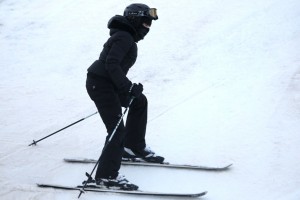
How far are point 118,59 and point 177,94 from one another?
10.8ft

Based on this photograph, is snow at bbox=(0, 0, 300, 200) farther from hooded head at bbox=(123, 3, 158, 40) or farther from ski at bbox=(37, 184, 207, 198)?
hooded head at bbox=(123, 3, 158, 40)

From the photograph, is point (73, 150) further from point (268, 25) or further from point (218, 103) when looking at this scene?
point (268, 25)

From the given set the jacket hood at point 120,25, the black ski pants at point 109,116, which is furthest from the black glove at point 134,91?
the jacket hood at point 120,25

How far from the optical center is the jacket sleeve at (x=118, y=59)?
14.6 ft

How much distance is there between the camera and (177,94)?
25.1 ft

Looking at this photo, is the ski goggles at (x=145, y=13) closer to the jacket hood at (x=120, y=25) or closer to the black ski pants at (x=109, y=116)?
the jacket hood at (x=120, y=25)

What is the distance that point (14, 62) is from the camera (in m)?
9.73

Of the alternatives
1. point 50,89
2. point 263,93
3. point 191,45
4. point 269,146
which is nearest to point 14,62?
point 50,89

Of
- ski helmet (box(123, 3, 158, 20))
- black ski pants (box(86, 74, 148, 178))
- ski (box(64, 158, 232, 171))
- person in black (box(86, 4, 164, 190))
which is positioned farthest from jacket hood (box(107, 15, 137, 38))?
ski (box(64, 158, 232, 171))

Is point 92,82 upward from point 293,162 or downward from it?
upward

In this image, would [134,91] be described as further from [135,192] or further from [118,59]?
[135,192]

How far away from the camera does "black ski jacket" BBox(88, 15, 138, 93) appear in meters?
4.47

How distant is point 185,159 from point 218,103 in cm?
194

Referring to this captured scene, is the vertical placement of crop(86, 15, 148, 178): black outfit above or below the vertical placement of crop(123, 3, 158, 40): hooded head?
below
